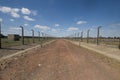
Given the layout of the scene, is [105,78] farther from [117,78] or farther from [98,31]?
[98,31]

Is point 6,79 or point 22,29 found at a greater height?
point 22,29

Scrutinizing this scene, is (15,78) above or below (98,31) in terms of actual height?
below

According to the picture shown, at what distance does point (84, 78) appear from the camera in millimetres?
5695

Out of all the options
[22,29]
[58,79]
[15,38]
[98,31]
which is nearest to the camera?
[58,79]

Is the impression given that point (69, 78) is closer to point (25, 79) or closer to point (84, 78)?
point (84, 78)

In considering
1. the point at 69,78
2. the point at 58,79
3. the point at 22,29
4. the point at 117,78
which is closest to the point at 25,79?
the point at 58,79

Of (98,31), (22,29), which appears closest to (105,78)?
(98,31)

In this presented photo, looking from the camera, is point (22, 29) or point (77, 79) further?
point (22, 29)

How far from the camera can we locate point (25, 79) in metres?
5.52

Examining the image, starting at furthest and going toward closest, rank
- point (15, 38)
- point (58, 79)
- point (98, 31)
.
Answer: point (15, 38)
point (98, 31)
point (58, 79)

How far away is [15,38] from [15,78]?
47.8 meters

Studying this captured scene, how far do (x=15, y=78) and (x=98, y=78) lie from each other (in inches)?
142

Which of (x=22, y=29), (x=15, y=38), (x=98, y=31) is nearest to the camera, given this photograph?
(x=98, y=31)

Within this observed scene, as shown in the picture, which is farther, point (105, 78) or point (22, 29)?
point (22, 29)
